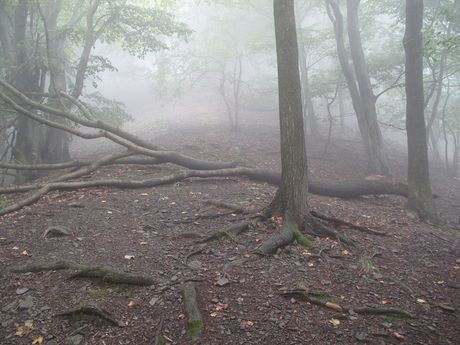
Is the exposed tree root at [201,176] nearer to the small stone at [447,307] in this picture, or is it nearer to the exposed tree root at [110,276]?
the exposed tree root at [110,276]

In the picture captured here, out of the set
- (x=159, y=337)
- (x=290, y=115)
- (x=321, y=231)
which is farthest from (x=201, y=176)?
(x=159, y=337)

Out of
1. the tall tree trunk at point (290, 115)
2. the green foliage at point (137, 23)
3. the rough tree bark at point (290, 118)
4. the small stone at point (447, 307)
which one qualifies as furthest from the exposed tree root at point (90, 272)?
the green foliage at point (137, 23)

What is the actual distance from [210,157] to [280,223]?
23.9 feet

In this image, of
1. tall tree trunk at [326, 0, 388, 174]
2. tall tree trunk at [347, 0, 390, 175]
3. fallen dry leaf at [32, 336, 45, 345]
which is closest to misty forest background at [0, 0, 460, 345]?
fallen dry leaf at [32, 336, 45, 345]

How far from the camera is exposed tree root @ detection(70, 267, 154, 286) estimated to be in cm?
488

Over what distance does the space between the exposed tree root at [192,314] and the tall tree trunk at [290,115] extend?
2605 millimetres

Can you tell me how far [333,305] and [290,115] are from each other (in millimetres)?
3440

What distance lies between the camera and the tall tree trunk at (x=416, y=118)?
9.64 metres

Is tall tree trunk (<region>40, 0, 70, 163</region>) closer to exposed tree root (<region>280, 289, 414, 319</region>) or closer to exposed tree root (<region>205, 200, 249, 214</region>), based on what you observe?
exposed tree root (<region>205, 200, 249, 214</region>)

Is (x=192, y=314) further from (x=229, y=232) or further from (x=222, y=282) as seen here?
(x=229, y=232)

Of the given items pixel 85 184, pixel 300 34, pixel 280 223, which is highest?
pixel 300 34

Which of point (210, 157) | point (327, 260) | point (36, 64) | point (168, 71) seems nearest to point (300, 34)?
point (168, 71)

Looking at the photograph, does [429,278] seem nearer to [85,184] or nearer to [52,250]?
[52,250]

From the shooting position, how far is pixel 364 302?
4.75 metres
